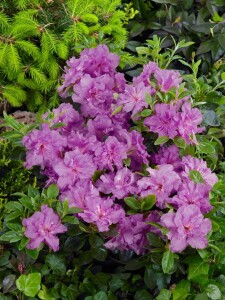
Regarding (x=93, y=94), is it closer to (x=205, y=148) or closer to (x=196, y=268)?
(x=205, y=148)

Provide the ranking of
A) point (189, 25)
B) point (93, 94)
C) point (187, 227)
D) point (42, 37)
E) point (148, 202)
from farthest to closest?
1. point (189, 25)
2. point (42, 37)
3. point (93, 94)
4. point (148, 202)
5. point (187, 227)

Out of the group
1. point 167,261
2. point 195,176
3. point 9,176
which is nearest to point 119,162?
point 195,176

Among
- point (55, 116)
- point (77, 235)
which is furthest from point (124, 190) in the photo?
point (55, 116)

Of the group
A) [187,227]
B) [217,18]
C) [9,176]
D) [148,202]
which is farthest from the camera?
[217,18]

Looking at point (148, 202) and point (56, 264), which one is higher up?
point (148, 202)

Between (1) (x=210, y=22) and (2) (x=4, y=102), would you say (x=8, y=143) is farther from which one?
(1) (x=210, y=22)

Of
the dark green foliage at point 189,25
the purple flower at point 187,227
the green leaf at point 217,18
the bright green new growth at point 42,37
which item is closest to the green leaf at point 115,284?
the purple flower at point 187,227

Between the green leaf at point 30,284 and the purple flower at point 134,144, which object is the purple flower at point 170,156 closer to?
the purple flower at point 134,144

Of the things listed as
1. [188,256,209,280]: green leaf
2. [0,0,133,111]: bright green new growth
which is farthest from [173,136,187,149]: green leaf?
[0,0,133,111]: bright green new growth
